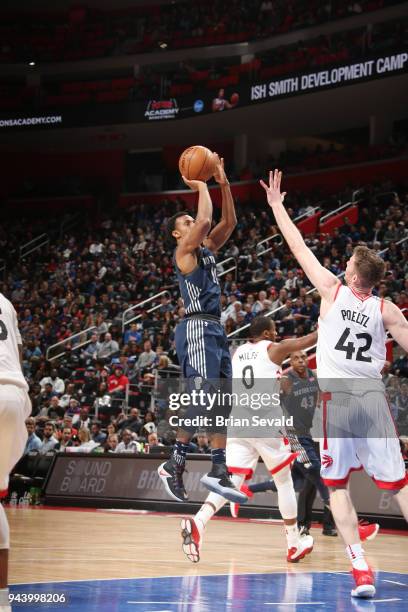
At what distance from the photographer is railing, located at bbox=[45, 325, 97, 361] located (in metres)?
22.2

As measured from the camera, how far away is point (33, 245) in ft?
99.3

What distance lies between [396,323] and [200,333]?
Result: 1.39 metres

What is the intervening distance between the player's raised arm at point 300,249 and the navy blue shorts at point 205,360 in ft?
2.56

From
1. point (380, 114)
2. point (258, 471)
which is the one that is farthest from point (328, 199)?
point (258, 471)

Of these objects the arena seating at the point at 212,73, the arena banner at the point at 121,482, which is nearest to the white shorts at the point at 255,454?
the arena banner at the point at 121,482

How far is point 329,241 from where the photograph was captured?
20.8 metres

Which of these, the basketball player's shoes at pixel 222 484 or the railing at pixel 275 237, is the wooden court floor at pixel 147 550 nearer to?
the basketball player's shoes at pixel 222 484

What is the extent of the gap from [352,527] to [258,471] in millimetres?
7493

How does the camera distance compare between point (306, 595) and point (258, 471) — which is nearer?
point (306, 595)

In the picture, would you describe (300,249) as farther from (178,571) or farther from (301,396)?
(301,396)

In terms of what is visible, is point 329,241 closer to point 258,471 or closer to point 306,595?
point 258,471

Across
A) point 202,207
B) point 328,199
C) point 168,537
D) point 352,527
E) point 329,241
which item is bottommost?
point 168,537

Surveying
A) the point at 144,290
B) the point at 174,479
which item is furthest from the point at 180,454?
the point at 144,290

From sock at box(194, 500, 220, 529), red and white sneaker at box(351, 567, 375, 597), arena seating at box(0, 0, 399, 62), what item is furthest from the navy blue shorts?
arena seating at box(0, 0, 399, 62)
